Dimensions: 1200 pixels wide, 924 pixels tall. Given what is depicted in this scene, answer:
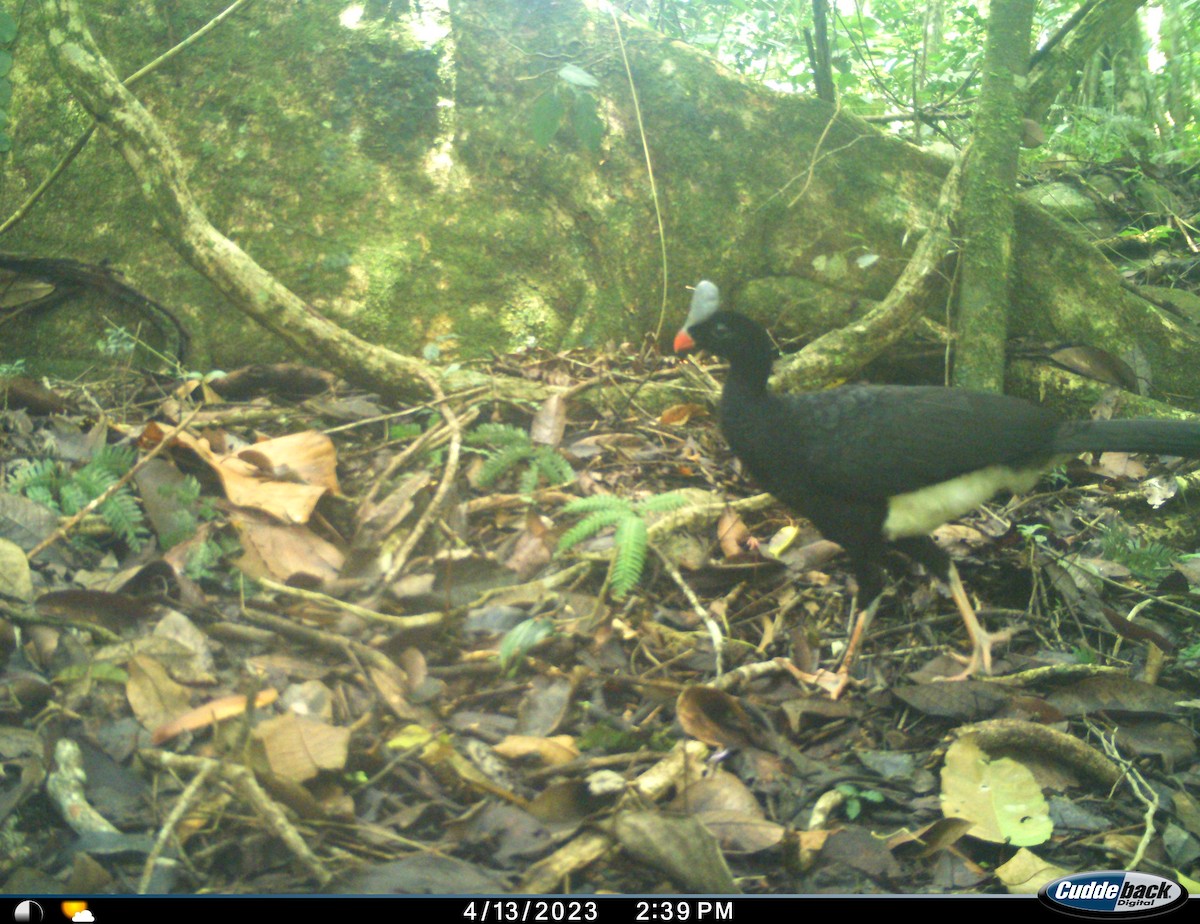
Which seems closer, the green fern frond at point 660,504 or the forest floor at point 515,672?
the forest floor at point 515,672

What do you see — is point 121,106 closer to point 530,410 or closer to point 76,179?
point 76,179

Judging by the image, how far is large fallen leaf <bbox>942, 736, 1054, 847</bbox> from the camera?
2076 millimetres

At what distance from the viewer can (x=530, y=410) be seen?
140 inches

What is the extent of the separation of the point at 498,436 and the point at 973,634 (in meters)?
1.71

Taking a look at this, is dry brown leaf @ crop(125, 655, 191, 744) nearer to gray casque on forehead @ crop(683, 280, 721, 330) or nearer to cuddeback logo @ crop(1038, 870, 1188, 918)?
cuddeback logo @ crop(1038, 870, 1188, 918)

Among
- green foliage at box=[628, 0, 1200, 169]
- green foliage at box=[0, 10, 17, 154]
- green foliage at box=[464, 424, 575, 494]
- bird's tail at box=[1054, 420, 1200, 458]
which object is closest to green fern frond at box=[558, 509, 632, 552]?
green foliage at box=[464, 424, 575, 494]

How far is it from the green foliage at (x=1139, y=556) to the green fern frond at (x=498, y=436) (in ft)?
6.82

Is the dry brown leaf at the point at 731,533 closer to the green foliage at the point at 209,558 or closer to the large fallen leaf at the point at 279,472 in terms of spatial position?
the large fallen leaf at the point at 279,472

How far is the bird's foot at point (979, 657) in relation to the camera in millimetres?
2842

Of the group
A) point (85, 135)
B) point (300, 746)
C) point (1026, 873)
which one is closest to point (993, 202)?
point (1026, 873)

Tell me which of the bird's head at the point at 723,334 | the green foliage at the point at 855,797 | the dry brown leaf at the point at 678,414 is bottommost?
the green foliage at the point at 855,797

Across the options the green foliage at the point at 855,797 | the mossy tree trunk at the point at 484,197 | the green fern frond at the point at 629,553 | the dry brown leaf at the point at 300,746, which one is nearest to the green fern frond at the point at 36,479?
the mossy tree trunk at the point at 484,197

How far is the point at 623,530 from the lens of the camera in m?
2.33

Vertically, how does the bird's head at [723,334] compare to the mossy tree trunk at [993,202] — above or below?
below
